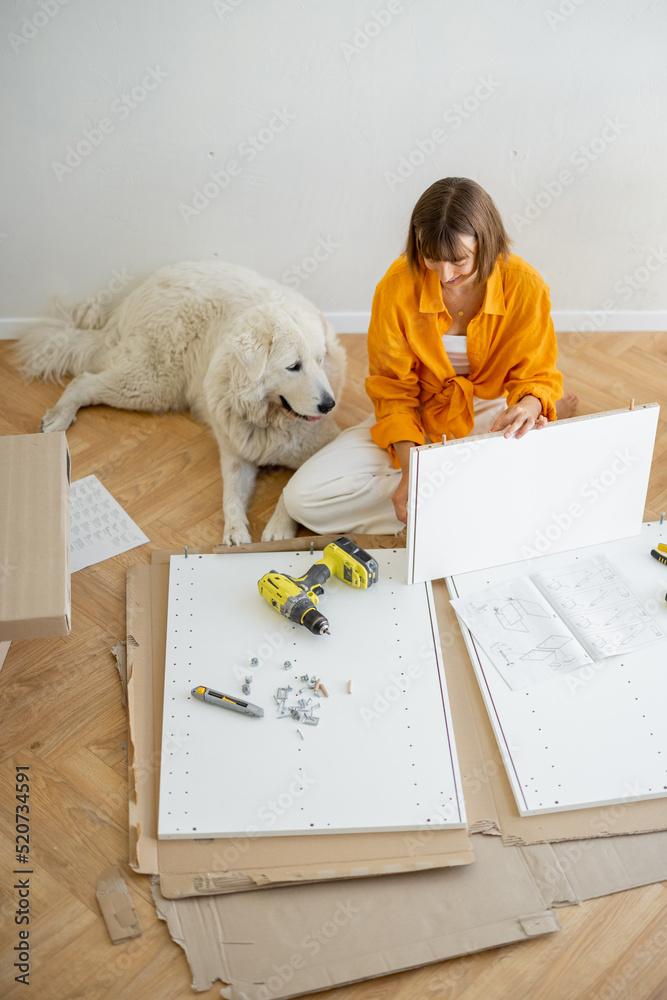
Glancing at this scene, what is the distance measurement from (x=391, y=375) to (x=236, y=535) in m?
0.55

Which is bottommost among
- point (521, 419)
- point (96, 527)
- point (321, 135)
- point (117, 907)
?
point (117, 907)

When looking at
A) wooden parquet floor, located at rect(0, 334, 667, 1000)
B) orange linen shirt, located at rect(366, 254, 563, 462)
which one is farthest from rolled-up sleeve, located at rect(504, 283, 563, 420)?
wooden parquet floor, located at rect(0, 334, 667, 1000)

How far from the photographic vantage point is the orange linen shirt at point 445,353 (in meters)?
1.84

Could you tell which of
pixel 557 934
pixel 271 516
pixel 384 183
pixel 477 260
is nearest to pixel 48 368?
pixel 271 516

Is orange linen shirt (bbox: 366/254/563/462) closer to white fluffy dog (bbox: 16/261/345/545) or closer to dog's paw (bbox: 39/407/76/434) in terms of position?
white fluffy dog (bbox: 16/261/345/545)

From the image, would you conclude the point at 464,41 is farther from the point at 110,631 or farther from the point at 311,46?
the point at 110,631

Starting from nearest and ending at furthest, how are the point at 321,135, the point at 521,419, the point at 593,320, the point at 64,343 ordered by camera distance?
the point at 521,419
the point at 321,135
the point at 64,343
the point at 593,320

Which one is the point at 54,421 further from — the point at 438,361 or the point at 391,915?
the point at 391,915

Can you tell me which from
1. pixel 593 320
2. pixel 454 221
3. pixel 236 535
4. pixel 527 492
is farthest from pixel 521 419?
pixel 593 320

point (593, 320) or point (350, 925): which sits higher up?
point (593, 320)

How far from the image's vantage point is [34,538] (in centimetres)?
159

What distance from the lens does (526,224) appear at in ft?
8.17

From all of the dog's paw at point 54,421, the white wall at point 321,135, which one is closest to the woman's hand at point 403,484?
the white wall at point 321,135

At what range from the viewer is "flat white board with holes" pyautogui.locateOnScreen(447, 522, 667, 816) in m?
1.53
